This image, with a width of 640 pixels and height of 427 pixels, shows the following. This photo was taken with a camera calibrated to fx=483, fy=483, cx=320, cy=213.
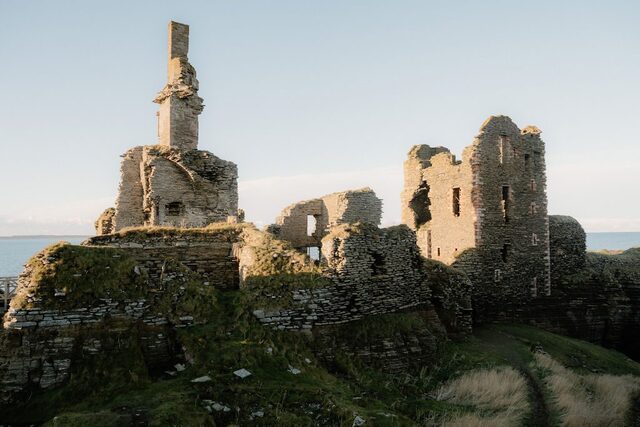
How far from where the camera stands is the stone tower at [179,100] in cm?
2206

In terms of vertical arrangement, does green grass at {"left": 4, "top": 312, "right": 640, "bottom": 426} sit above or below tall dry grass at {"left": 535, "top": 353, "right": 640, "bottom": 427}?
above

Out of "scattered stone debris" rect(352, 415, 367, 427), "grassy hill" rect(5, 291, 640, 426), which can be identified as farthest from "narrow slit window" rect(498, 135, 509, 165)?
"scattered stone debris" rect(352, 415, 367, 427)

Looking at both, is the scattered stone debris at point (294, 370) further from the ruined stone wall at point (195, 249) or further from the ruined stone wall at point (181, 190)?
the ruined stone wall at point (181, 190)

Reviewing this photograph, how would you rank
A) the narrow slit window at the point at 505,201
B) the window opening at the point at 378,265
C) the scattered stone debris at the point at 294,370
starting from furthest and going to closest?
the narrow slit window at the point at 505,201 < the window opening at the point at 378,265 < the scattered stone debris at the point at 294,370

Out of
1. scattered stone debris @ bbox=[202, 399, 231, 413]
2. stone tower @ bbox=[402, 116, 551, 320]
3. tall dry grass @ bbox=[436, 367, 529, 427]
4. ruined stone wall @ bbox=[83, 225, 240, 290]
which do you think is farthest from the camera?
stone tower @ bbox=[402, 116, 551, 320]

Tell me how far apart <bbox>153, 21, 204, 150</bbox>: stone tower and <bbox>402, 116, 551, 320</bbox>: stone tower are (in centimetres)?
1303

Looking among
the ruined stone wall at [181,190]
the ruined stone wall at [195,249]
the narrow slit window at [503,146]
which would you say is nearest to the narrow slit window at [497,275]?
the narrow slit window at [503,146]

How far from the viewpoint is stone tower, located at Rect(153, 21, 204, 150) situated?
72.4ft

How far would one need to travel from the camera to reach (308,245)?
2300cm

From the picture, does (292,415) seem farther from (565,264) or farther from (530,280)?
(565,264)

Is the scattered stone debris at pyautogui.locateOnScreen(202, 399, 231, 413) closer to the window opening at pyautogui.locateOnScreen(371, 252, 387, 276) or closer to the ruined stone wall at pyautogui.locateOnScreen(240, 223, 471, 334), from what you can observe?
the ruined stone wall at pyautogui.locateOnScreen(240, 223, 471, 334)

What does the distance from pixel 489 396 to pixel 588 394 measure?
14.9ft

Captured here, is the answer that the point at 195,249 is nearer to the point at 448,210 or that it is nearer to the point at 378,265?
the point at 378,265

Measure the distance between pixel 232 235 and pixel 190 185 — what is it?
6348mm
